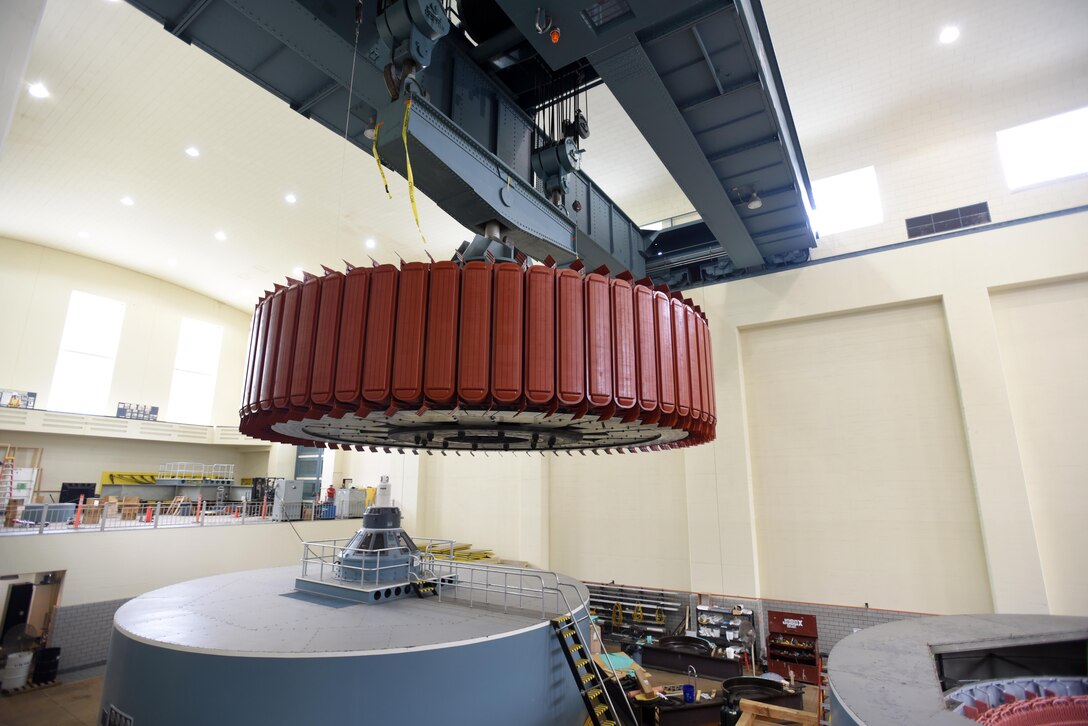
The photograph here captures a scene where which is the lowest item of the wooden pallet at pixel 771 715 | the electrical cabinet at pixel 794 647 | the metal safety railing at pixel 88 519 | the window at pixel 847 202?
the electrical cabinet at pixel 794 647

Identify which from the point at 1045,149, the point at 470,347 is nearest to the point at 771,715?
the point at 470,347

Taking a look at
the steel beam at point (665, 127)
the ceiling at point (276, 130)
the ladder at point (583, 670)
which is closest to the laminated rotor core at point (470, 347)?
the steel beam at point (665, 127)

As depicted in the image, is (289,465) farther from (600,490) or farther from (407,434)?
→ (407,434)

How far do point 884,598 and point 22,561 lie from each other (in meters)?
20.8

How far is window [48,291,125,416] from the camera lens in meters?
22.9

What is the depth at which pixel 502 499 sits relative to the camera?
784 inches

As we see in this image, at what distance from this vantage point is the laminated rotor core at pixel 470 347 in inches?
217

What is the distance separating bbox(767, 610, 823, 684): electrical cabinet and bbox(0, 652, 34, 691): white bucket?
709 inches

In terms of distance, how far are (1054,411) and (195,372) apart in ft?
108

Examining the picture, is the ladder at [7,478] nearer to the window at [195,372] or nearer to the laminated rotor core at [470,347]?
the window at [195,372]

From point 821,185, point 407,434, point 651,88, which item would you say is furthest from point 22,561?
point 821,185

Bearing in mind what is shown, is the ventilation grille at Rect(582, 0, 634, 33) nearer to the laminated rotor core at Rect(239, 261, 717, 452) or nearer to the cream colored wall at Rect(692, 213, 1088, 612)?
the laminated rotor core at Rect(239, 261, 717, 452)

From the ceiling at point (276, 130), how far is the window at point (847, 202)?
0.43 m

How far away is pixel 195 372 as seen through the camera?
27406mm
